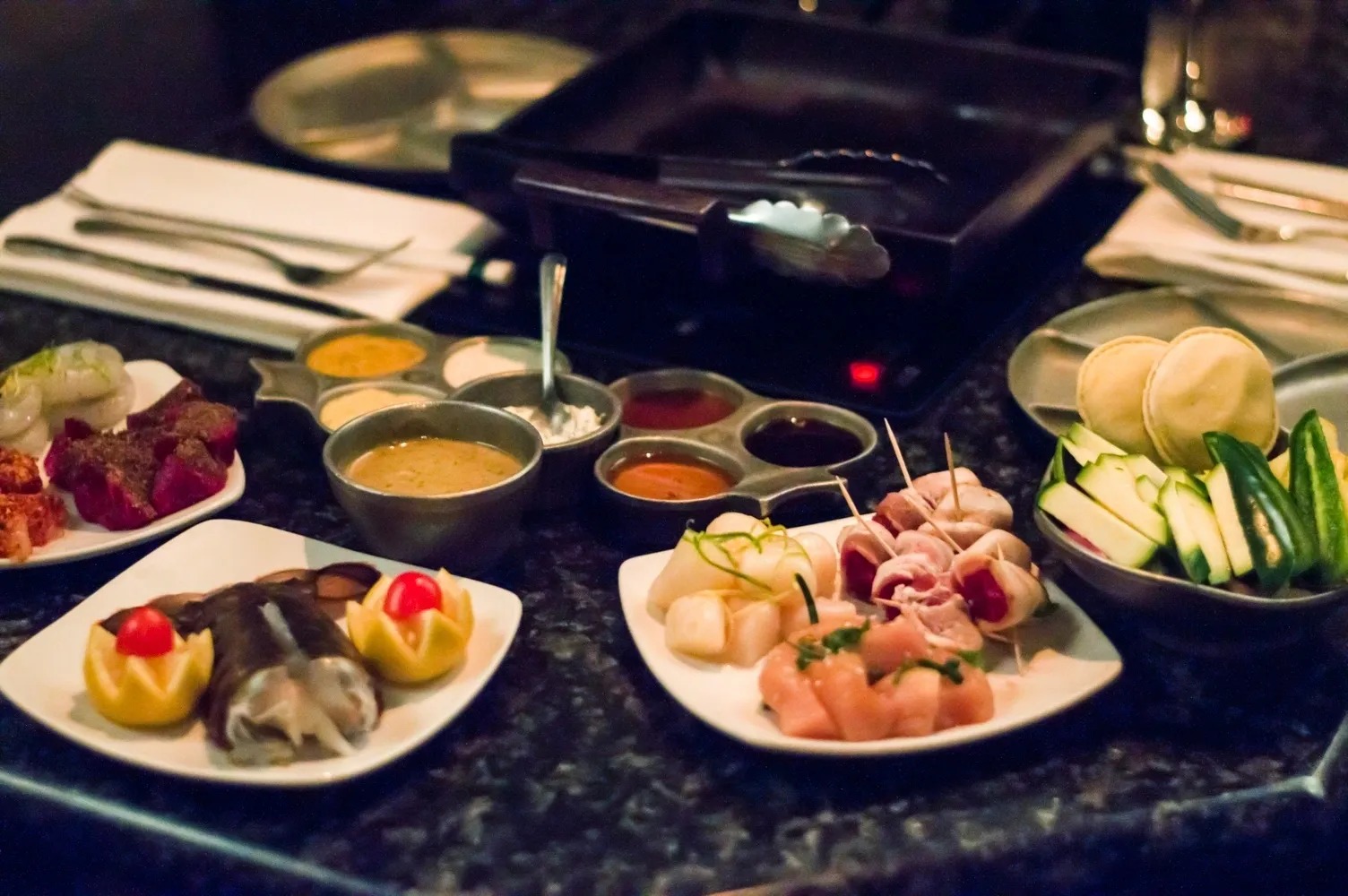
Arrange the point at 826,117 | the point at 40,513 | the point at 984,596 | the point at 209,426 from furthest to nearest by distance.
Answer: the point at 826,117
the point at 209,426
the point at 40,513
the point at 984,596

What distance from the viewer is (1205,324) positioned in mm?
1475

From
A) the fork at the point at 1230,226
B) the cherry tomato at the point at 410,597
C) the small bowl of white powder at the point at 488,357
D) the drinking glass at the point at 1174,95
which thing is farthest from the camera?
the drinking glass at the point at 1174,95

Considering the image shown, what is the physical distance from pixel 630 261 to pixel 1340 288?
2.46ft

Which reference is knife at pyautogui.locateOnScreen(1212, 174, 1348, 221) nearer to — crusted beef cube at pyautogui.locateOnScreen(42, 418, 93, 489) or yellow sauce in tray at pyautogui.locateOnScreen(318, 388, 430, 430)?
yellow sauce in tray at pyautogui.locateOnScreen(318, 388, 430, 430)

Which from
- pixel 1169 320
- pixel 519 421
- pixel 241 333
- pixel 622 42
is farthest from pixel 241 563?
pixel 622 42

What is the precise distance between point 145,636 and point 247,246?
2.35 ft

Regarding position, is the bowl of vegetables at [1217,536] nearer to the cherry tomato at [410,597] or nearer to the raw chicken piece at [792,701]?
the raw chicken piece at [792,701]

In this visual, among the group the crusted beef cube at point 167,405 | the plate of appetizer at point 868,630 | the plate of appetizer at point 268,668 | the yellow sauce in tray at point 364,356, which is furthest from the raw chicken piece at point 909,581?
the crusted beef cube at point 167,405

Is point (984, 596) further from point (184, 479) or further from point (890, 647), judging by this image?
point (184, 479)

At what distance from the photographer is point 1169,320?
4.83 ft

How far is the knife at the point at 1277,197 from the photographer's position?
1.65 metres

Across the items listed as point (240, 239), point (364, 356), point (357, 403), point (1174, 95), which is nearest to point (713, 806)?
point (357, 403)

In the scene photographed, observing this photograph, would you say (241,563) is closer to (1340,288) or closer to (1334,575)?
(1334,575)

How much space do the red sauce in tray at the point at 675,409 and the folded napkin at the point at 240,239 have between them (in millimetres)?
331
